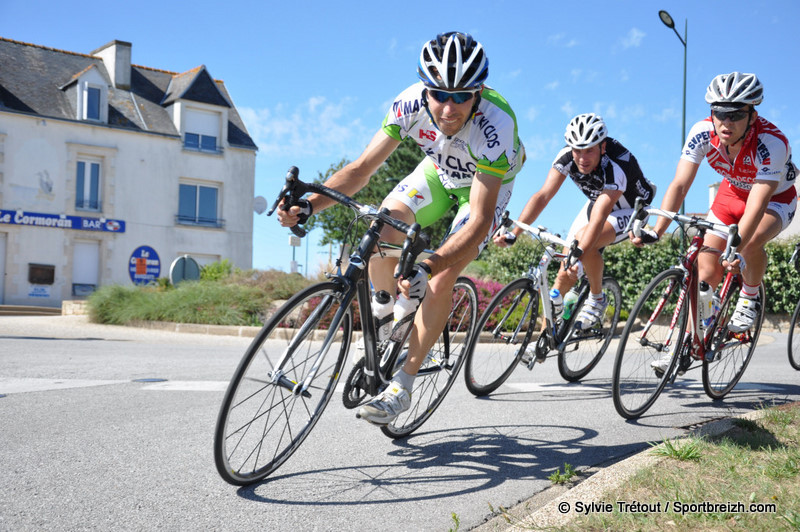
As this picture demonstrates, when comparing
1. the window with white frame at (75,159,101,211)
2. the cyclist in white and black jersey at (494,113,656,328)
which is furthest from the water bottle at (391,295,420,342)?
the window with white frame at (75,159,101,211)

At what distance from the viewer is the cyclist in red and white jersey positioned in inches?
199

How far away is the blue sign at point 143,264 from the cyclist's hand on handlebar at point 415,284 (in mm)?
30307

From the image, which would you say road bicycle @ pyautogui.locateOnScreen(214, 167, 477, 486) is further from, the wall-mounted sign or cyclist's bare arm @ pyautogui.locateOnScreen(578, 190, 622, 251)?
the wall-mounted sign

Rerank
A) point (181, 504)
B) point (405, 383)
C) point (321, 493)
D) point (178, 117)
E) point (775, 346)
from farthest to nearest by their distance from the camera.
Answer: point (178, 117), point (775, 346), point (405, 383), point (321, 493), point (181, 504)

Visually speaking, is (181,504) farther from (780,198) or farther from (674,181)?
(780,198)

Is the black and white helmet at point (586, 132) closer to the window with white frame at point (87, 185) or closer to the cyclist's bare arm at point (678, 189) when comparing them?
the cyclist's bare arm at point (678, 189)

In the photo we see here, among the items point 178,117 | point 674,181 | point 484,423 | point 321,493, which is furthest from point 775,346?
point 178,117

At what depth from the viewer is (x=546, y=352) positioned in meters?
5.94

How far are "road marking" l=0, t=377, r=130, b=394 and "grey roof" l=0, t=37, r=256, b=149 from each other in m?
27.0

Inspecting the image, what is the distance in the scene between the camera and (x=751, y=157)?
5.18m

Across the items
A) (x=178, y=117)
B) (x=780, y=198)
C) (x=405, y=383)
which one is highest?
(x=178, y=117)

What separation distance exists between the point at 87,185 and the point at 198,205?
478cm

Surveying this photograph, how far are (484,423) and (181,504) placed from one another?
2.26 meters

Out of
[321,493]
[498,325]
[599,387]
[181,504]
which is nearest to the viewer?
[181,504]
